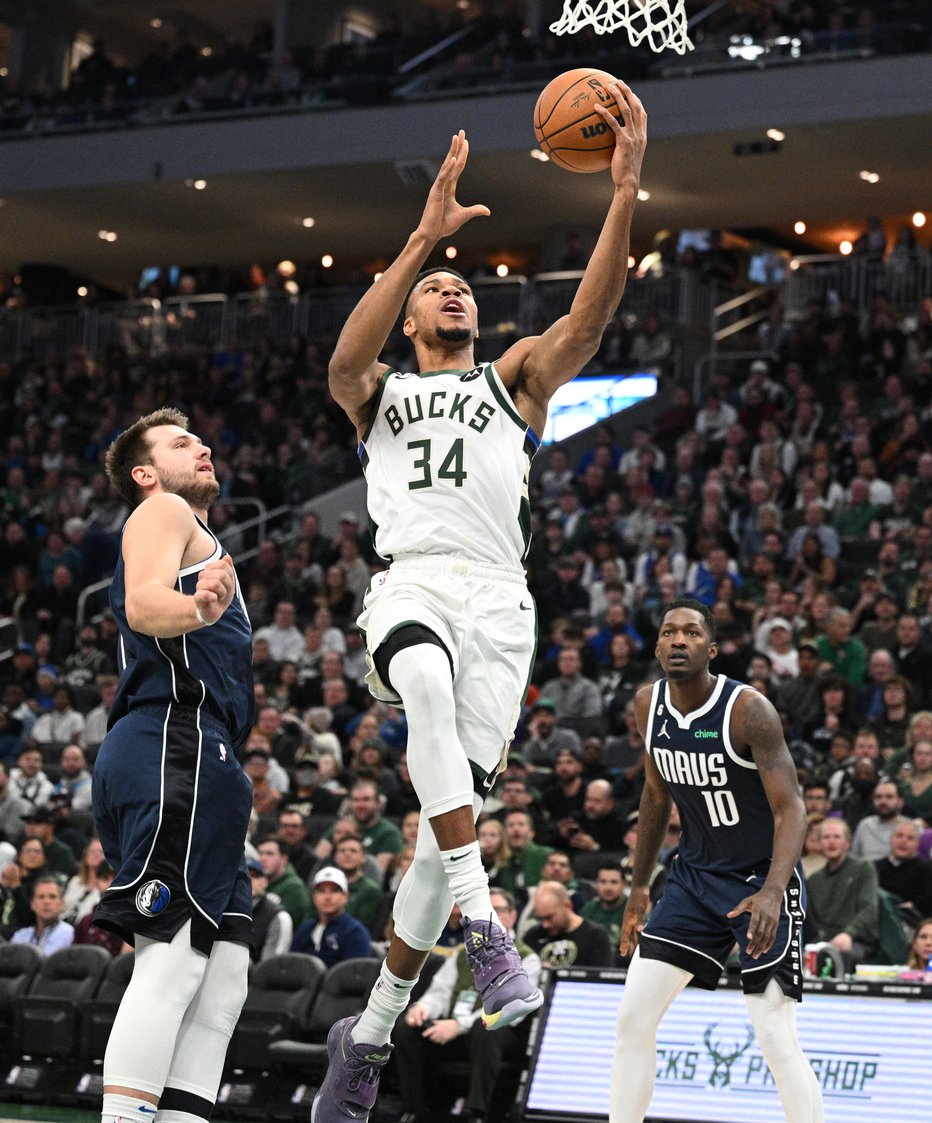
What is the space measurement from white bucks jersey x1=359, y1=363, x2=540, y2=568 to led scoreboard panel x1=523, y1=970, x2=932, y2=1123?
450 cm

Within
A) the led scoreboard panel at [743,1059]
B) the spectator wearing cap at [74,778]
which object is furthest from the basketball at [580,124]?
the spectator wearing cap at [74,778]

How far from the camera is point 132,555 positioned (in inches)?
206

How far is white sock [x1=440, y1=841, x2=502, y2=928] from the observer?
212 inches

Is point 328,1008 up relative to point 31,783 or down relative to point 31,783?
down

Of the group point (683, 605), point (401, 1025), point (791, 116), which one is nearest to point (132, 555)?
point (683, 605)

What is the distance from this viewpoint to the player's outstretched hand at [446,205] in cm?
570

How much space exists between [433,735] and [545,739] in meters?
9.63

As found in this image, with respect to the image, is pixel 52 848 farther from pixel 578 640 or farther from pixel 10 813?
pixel 578 640

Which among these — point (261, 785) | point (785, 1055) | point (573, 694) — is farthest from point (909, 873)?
point (261, 785)

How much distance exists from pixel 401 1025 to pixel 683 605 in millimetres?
4538

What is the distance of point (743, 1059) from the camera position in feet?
30.8

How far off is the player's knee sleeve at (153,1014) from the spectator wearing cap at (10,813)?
10661 millimetres

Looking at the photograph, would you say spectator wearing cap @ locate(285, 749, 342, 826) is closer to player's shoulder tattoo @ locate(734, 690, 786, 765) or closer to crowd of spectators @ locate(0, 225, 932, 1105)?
crowd of spectators @ locate(0, 225, 932, 1105)

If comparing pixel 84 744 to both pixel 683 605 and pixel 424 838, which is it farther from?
pixel 424 838
